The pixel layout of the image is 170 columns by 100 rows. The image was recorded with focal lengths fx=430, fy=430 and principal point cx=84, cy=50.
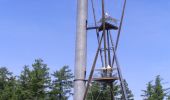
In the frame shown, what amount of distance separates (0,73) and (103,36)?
1896 inches

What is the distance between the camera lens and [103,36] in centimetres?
4038

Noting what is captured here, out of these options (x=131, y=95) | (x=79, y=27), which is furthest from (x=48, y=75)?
(x=79, y=27)

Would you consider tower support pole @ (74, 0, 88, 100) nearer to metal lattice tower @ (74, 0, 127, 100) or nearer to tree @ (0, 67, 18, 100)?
metal lattice tower @ (74, 0, 127, 100)

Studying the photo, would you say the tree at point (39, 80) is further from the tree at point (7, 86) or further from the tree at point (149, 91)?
the tree at point (149, 91)

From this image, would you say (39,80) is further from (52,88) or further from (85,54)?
(85,54)

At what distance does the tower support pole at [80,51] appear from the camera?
128 ft

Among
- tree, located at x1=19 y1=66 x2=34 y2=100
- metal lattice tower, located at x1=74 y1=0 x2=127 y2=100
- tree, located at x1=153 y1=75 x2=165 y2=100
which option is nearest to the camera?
metal lattice tower, located at x1=74 y1=0 x2=127 y2=100

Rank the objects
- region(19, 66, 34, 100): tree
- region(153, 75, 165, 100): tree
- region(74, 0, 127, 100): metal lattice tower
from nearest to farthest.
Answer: region(74, 0, 127, 100): metal lattice tower
region(153, 75, 165, 100): tree
region(19, 66, 34, 100): tree

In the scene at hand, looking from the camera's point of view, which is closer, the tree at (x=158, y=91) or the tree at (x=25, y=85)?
the tree at (x=158, y=91)

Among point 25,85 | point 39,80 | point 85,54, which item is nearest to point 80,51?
point 85,54

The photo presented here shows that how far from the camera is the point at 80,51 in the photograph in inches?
1580

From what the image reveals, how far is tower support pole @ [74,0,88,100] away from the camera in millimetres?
39062

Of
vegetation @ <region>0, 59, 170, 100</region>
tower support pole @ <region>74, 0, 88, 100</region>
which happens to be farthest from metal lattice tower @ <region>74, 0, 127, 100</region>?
vegetation @ <region>0, 59, 170, 100</region>

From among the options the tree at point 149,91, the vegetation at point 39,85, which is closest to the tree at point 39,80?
the vegetation at point 39,85
